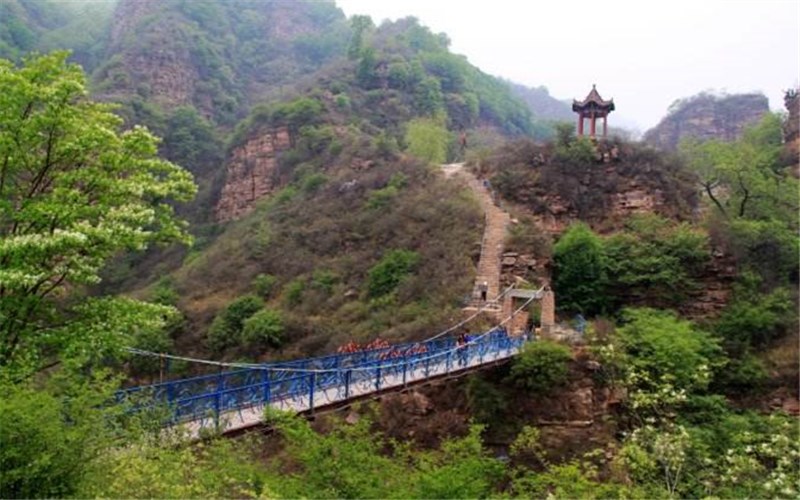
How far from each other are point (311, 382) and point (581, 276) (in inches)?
563

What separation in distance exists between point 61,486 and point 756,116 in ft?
221

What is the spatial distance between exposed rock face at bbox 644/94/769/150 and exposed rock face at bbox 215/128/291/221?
37069 mm

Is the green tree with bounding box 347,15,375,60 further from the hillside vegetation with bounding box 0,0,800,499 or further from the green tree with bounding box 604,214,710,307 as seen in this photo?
the green tree with bounding box 604,214,710,307

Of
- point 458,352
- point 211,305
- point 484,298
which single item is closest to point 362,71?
point 211,305

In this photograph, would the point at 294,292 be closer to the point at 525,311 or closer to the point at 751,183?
the point at 525,311

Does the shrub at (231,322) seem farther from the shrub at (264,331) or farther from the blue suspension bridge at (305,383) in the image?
the blue suspension bridge at (305,383)

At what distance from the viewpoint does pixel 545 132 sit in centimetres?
6969

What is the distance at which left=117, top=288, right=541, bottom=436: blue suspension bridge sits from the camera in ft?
29.7

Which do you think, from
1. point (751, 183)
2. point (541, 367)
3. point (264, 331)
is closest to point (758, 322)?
point (751, 183)

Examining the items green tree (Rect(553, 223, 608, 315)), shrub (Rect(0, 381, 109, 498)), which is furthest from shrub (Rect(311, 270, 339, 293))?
shrub (Rect(0, 381, 109, 498))

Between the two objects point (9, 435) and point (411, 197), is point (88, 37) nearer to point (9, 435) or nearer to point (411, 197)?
point (411, 197)

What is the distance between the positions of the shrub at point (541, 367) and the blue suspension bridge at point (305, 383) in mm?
416

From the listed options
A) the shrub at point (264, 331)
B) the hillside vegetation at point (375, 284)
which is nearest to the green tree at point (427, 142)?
the hillside vegetation at point (375, 284)

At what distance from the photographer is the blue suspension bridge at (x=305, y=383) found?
29.7 feet
